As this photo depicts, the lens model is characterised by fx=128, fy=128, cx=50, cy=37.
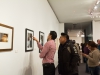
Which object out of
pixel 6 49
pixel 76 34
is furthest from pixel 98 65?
pixel 76 34

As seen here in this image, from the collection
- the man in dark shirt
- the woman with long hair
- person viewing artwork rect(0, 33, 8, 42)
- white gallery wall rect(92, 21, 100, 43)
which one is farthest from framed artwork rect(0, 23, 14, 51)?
white gallery wall rect(92, 21, 100, 43)

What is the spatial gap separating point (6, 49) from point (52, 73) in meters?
1.22

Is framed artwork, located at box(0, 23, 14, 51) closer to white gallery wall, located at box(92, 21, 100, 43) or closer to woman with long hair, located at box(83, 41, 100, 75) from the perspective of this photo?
woman with long hair, located at box(83, 41, 100, 75)

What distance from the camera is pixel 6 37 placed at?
2.07 meters

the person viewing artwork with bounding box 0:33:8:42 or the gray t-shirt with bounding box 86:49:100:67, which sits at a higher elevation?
the person viewing artwork with bounding box 0:33:8:42

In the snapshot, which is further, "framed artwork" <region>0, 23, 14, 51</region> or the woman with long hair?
the woman with long hair

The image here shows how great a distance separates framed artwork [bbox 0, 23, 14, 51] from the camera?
6.35 ft

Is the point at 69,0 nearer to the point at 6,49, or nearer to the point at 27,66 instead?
the point at 27,66

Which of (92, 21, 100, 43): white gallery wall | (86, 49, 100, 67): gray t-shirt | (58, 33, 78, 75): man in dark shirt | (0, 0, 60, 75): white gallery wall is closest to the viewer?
(0, 0, 60, 75): white gallery wall

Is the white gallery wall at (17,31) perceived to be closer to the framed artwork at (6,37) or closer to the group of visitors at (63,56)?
the framed artwork at (6,37)

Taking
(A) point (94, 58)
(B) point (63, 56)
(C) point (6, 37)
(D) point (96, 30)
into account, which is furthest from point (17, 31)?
(D) point (96, 30)

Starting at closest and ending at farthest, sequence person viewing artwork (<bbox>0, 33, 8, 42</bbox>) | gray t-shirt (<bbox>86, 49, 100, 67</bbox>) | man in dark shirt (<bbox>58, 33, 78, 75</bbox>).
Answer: person viewing artwork (<bbox>0, 33, 8, 42</bbox>) < man in dark shirt (<bbox>58, 33, 78, 75</bbox>) < gray t-shirt (<bbox>86, 49, 100, 67</bbox>)

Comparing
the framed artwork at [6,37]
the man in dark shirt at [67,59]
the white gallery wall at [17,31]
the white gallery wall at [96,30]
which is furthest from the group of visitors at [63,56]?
the white gallery wall at [96,30]

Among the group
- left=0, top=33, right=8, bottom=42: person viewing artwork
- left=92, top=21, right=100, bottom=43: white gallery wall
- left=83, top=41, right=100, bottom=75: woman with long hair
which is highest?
left=92, top=21, right=100, bottom=43: white gallery wall
